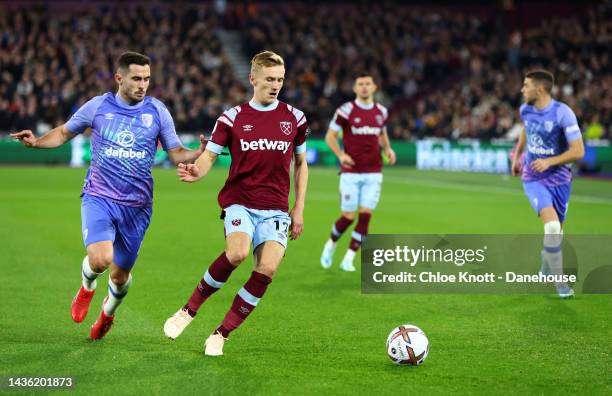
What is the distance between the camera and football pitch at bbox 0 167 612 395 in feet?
22.3

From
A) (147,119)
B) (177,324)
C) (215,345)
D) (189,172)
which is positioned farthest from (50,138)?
(215,345)

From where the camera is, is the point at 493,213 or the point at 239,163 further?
the point at 493,213

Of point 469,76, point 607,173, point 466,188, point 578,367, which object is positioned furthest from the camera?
point 469,76

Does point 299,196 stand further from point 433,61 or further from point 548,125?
point 433,61

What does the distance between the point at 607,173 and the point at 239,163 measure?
2603 cm

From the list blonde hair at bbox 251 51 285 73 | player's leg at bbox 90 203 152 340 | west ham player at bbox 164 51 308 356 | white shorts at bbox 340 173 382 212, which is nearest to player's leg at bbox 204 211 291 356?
west ham player at bbox 164 51 308 356

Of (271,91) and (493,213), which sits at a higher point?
(271,91)

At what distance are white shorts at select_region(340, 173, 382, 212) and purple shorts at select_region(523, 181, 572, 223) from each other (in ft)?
8.53

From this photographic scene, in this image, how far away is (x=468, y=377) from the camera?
6977mm

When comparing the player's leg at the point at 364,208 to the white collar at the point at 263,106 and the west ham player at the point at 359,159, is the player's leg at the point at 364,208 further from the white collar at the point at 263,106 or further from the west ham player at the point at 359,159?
the white collar at the point at 263,106

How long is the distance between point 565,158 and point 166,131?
4.73 metres

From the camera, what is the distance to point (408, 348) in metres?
7.29

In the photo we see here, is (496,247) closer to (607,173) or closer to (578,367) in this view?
(578,367)

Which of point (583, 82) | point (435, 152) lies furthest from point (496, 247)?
point (583, 82)
